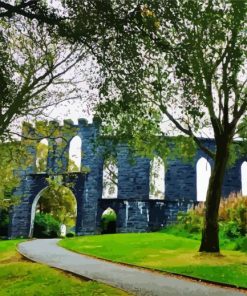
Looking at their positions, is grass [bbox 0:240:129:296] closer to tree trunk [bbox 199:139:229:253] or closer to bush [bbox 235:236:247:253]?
tree trunk [bbox 199:139:229:253]

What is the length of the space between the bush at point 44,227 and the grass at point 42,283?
953 inches

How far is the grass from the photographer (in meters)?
10.0

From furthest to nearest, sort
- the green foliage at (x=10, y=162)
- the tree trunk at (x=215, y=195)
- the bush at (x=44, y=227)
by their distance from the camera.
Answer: the bush at (x=44, y=227), the green foliage at (x=10, y=162), the tree trunk at (x=215, y=195)

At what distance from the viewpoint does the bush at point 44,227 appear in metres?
38.6

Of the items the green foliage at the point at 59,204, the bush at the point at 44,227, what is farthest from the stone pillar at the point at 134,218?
the green foliage at the point at 59,204

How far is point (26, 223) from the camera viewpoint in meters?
38.6

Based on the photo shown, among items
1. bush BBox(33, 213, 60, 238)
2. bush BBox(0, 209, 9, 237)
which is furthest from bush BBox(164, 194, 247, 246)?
bush BBox(0, 209, 9, 237)

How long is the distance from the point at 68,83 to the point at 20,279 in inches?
480

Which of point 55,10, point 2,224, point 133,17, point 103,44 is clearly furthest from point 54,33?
point 2,224

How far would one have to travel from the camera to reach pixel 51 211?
163 feet

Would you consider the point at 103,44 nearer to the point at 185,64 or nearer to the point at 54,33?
the point at 54,33

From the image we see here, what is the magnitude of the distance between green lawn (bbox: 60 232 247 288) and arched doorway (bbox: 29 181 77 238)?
714 inches

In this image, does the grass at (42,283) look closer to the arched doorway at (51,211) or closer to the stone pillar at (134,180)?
the stone pillar at (134,180)

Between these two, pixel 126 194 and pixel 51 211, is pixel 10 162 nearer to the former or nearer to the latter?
pixel 126 194
